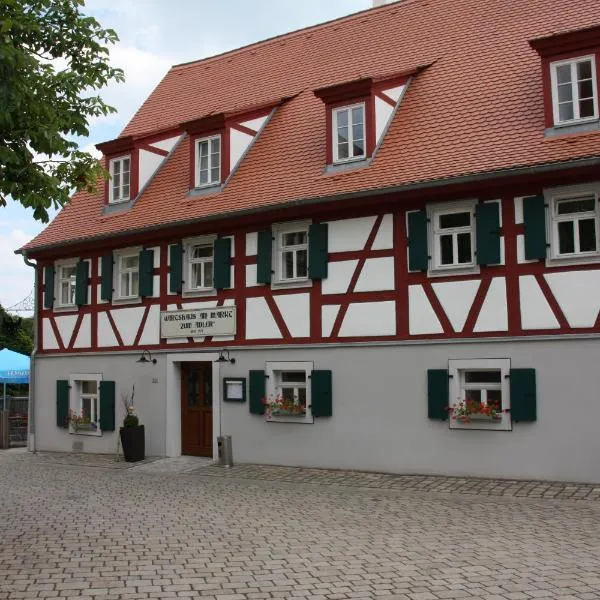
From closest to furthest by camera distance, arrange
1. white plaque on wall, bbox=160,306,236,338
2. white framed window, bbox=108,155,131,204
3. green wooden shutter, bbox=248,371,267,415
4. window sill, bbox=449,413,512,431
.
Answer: window sill, bbox=449,413,512,431 → green wooden shutter, bbox=248,371,267,415 → white plaque on wall, bbox=160,306,236,338 → white framed window, bbox=108,155,131,204

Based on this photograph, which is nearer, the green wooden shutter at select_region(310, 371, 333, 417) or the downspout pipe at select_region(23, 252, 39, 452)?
the green wooden shutter at select_region(310, 371, 333, 417)

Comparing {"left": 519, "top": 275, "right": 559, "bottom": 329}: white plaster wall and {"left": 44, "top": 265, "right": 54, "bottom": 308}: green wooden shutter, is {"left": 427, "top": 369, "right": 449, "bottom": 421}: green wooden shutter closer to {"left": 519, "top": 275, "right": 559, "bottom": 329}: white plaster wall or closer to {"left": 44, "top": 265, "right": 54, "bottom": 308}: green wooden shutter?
{"left": 519, "top": 275, "right": 559, "bottom": 329}: white plaster wall

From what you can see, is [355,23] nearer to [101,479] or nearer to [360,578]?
[101,479]

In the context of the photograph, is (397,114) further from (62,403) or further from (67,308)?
(62,403)

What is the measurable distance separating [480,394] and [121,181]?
10115 millimetres

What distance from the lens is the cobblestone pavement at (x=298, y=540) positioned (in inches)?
255

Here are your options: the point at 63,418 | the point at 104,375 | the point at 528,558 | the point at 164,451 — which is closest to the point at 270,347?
the point at 164,451

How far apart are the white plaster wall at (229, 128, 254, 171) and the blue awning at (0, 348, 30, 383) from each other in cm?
820

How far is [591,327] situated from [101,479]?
8.37 m

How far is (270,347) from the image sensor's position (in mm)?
15078

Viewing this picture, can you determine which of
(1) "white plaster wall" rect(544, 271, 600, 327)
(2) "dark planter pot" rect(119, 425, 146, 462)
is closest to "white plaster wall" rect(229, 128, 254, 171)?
(2) "dark planter pot" rect(119, 425, 146, 462)

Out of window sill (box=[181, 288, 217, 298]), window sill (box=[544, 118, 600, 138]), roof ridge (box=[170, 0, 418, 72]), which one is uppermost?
roof ridge (box=[170, 0, 418, 72])

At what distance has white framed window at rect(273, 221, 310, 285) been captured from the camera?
15.0 meters

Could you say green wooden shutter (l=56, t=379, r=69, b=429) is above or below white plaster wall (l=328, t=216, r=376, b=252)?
below
